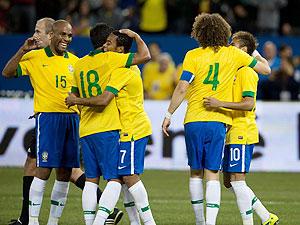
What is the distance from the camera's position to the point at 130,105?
31.6ft

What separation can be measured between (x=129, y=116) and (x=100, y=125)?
0.34 meters

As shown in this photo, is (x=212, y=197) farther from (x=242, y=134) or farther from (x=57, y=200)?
(x=57, y=200)

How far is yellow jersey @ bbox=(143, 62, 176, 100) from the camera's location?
65.9ft

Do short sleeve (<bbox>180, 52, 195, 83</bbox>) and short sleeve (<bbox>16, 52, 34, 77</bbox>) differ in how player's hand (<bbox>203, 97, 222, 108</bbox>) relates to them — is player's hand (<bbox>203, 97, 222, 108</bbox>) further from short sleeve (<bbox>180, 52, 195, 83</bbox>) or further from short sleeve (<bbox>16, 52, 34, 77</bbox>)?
short sleeve (<bbox>16, 52, 34, 77</bbox>)

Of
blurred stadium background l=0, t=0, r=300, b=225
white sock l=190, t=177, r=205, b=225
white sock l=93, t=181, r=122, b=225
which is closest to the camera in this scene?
white sock l=93, t=181, r=122, b=225

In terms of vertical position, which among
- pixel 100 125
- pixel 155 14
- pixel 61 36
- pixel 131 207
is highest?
pixel 61 36

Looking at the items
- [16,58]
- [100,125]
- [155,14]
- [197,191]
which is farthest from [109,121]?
[155,14]

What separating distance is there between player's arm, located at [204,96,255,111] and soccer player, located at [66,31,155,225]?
0.67m

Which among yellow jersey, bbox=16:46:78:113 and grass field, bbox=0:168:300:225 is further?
grass field, bbox=0:168:300:225

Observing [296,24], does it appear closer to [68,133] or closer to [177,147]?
[177,147]

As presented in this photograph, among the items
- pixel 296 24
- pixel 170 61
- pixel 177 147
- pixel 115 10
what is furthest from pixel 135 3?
pixel 177 147

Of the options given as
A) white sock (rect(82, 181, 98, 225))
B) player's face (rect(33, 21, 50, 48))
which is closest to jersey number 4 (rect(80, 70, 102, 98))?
white sock (rect(82, 181, 98, 225))

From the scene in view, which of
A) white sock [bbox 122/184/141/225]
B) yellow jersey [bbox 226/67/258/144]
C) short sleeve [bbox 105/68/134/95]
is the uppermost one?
short sleeve [bbox 105/68/134/95]

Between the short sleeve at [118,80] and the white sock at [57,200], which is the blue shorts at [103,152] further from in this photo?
the white sock at [57,200]
